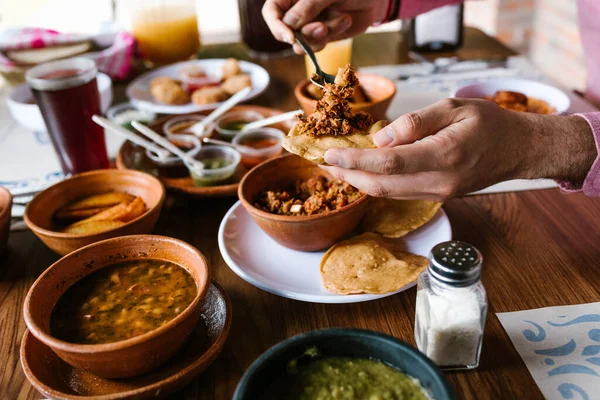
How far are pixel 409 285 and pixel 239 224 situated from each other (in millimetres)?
561

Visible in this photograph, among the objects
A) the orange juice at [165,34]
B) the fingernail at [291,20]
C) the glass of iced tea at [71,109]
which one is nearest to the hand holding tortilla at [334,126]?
the fingernail at [291,20]

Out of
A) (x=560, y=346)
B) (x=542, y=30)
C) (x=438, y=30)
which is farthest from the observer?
(x=542, y=30)

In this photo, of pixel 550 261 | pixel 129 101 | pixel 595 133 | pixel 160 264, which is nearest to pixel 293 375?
pixel 160 264

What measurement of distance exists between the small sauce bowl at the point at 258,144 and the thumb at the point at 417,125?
2.38ft

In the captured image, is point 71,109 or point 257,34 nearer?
point 71,109

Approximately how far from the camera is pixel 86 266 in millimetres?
1162

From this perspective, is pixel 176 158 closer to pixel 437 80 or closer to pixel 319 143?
pixel 319 143

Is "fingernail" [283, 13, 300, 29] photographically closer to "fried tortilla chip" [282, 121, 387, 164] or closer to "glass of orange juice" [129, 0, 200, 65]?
"fried tortilla chip" [282, 121, 387, 164]

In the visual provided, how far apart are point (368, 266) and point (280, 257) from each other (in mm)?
260

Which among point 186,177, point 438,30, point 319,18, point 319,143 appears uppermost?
point 319,18

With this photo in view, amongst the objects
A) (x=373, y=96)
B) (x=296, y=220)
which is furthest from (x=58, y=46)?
(x=296, y=220)

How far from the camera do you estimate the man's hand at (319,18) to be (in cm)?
192

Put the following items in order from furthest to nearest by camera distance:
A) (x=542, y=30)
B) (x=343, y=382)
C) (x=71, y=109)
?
(x=542, y=30) → (x=71, y=109) → (x=343, y=382)

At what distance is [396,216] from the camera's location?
4.66ft
